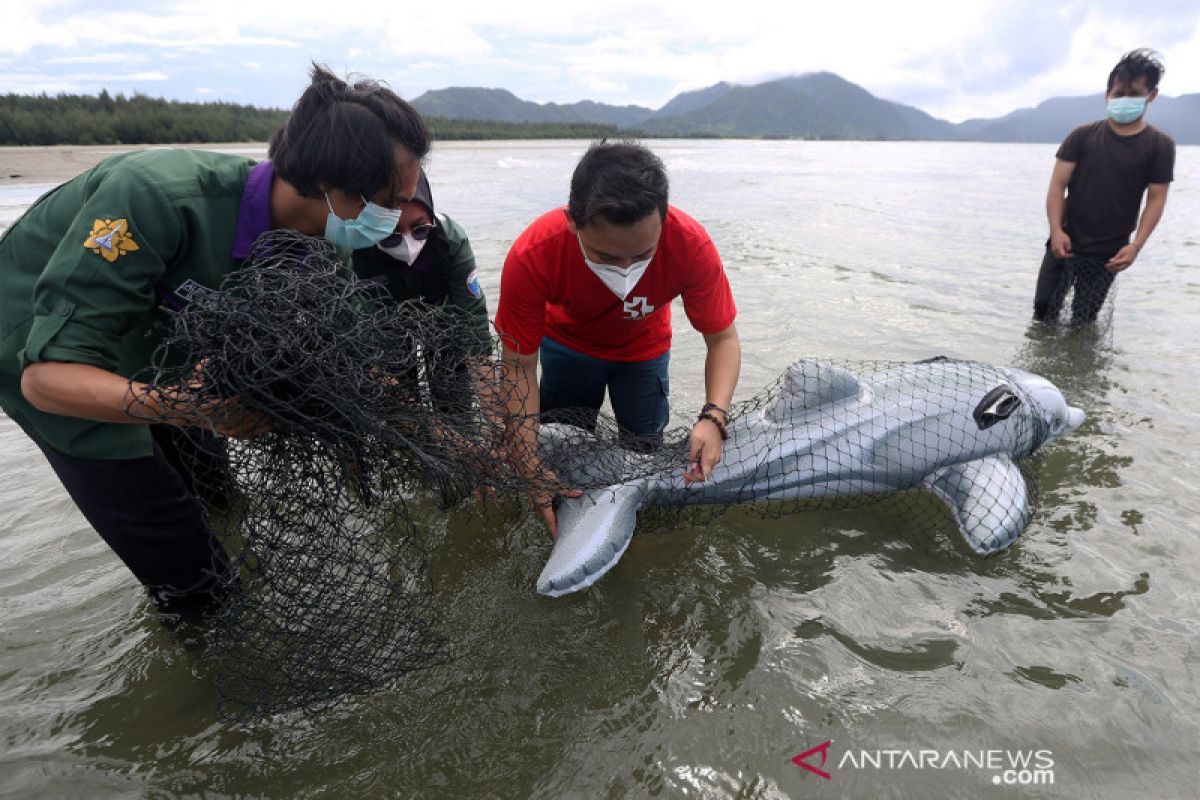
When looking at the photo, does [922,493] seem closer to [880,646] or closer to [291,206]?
[880,646]

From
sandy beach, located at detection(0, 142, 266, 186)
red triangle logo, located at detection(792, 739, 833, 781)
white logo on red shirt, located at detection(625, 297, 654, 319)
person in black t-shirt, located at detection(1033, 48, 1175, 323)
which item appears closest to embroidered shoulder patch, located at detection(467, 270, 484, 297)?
white logo on red shirt, located at detection(625, 297, 654, 319)

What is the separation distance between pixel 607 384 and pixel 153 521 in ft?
9.18

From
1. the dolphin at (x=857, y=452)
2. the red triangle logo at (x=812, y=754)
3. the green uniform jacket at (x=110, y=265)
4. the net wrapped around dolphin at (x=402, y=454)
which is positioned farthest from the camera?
the dolphin at (x=857, y=452)

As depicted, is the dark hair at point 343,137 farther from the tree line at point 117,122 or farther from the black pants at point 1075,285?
the tree line at point 117,122

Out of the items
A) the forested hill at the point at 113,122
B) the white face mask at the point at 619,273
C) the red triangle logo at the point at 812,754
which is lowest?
the red triangle logo at the point at 812,754

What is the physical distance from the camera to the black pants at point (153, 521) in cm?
260

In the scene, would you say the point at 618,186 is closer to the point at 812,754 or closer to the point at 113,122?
the point at 812,754

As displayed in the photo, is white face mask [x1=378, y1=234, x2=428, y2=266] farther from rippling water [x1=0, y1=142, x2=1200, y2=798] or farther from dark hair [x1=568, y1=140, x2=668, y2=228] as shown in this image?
rippling water [x1=0, y1=142, x2=1200, y2=798]

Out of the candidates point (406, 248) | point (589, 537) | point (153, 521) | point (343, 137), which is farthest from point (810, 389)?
point (153, 521)

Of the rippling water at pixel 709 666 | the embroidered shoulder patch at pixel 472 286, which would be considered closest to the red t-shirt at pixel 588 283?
the embroidered shoulder patch at pixel 472 286

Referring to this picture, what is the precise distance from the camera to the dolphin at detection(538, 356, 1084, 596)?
12.6 ft

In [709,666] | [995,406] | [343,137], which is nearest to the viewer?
[343,137]

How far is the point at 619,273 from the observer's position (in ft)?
11.5

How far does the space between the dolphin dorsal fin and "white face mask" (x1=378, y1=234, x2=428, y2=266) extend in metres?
2.36
